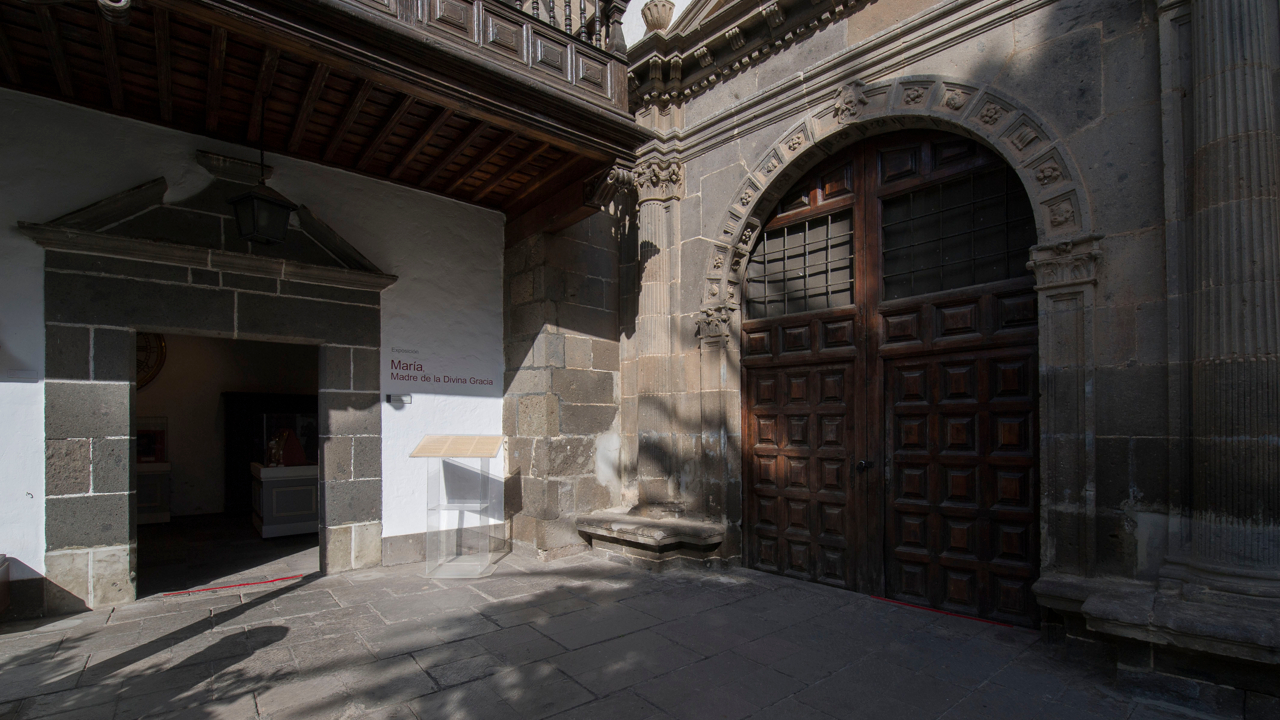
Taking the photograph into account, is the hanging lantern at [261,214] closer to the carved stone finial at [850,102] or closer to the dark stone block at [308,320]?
the dark stone block at [308,320]

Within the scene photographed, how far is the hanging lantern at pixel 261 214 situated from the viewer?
422 cm

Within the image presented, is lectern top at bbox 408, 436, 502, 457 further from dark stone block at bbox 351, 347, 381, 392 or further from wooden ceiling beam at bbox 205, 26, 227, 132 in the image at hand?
wooden ceiling beam at bbox 205, 26, 227, 132

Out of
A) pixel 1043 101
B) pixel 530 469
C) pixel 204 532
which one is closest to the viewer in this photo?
pixel 1043 101

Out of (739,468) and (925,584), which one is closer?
(925,584)

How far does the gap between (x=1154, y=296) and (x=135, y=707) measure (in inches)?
220

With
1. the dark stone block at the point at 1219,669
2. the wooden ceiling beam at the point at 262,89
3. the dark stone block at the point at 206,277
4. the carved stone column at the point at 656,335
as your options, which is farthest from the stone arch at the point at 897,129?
the dark stone block at the point at 206,277

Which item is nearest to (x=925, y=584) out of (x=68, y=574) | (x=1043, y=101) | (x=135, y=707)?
(x=1043, y=101)

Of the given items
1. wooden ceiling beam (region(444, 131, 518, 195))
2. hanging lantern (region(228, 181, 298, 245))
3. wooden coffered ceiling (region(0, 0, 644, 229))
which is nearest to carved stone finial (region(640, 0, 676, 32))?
wooden coffered ceiling (region(0, 0, 644, 229))

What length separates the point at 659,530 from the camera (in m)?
5.27

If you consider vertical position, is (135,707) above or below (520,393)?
below

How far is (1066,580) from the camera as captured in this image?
3.48 m

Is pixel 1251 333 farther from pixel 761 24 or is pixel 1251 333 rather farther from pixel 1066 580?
pixel 761 24

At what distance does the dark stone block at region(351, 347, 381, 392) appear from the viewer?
535 centimetres

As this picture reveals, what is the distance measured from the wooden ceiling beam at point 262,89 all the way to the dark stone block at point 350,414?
7.03 feet
